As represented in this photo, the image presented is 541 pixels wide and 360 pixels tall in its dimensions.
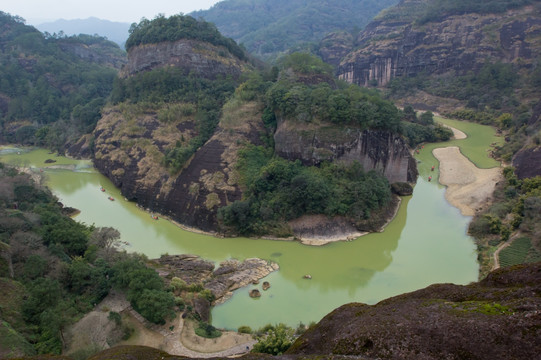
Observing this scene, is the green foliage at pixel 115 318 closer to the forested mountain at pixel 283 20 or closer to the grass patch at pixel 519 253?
the grass patch at pixel 519 253

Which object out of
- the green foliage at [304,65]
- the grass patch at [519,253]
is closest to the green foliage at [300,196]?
the grass patch at [519,253]

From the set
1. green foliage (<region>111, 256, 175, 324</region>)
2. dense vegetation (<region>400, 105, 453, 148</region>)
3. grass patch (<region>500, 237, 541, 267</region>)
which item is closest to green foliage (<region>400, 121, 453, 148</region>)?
dense vegetation (<region>400, 105, 453, 148</region>)

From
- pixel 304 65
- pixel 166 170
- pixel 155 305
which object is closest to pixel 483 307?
pixel 155 305

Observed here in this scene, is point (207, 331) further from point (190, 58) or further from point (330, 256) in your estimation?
point (190, 58)

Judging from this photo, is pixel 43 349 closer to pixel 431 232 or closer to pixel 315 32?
pixel 431 232

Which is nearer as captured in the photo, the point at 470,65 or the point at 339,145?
the point at 339,145
